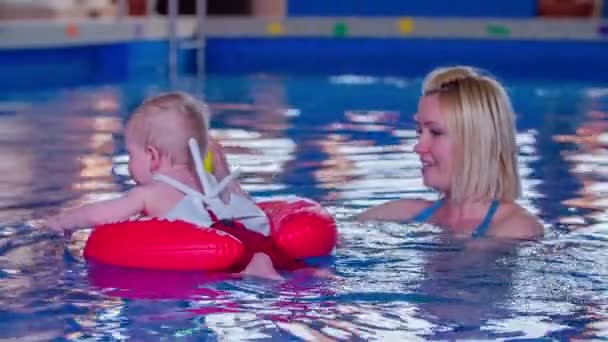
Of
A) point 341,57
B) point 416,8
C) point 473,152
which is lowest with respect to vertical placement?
point 341,57

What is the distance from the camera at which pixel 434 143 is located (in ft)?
10.7

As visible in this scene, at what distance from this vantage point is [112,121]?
21.8 feet

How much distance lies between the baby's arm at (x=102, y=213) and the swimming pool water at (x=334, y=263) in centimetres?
10

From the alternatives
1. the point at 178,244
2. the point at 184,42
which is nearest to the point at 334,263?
the point at 178,244

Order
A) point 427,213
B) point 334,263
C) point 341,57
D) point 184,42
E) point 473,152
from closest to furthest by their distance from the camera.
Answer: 1. point 334,263
2. point 473,152
3. point 427,213
4. point 184,42
5. point 341,57

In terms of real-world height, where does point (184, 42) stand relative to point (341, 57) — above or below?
above

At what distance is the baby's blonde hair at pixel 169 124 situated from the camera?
2945mm

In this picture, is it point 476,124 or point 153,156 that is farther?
point 476,124

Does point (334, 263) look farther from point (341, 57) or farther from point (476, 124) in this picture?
point (341, 57)

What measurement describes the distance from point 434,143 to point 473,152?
0.35ft

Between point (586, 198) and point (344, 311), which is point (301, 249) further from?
point (586, 198)

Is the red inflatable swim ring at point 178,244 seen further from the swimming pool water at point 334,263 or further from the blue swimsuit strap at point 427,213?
the blue swimsuit strap at point 427,213

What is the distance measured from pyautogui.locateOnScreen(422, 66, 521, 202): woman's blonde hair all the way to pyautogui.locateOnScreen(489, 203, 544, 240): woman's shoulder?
10cm

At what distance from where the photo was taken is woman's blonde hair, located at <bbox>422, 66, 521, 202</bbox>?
3.23m
